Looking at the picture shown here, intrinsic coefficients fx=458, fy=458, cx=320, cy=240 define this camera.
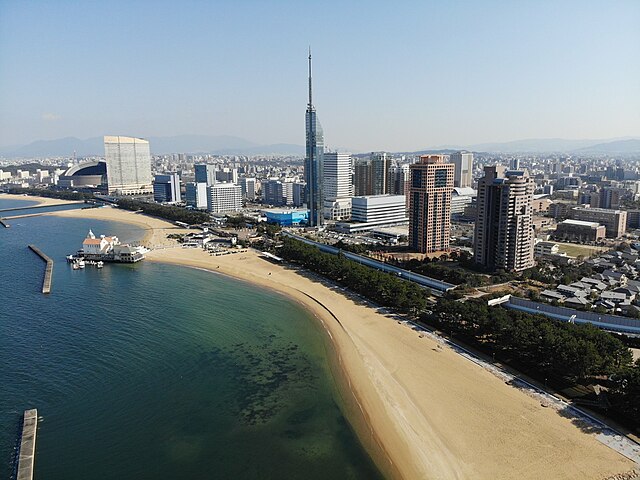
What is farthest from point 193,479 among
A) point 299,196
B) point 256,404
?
point 299,196

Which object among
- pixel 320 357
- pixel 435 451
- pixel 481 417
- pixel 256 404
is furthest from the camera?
pixel 320 357

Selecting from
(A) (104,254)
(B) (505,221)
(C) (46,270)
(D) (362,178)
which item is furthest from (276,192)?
(B) (505,221)

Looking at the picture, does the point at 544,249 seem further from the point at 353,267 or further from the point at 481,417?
the point at 481,417

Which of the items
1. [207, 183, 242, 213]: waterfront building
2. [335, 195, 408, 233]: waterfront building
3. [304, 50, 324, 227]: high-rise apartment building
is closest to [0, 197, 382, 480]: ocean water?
[335, 195, 408, 233]: waterfront building

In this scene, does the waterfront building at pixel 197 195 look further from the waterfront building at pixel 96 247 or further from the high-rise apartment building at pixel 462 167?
the high-rise apartment building at pixel 462 167

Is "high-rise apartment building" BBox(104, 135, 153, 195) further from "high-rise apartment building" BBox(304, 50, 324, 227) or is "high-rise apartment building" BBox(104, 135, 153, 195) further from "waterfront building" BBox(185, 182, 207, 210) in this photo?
"high-rise apartment building" BBox(304, 50, 324, 227)

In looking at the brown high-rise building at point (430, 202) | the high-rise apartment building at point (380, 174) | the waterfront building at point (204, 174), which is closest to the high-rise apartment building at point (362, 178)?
the high-rise apartment building at point (380, 174)

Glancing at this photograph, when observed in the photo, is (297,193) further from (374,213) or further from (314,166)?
(374,213)
